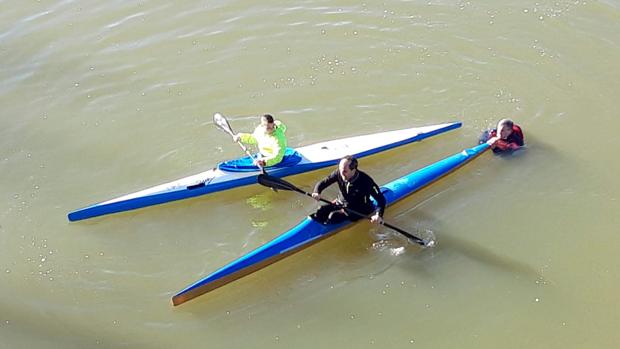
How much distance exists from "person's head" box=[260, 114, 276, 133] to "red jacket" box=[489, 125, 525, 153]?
259 centimetres

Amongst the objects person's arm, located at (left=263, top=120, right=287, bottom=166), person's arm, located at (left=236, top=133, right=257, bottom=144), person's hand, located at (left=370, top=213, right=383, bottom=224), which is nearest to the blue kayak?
person's hand, located at (left=370, top=213, right=383, bottom=224)

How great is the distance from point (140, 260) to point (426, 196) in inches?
124

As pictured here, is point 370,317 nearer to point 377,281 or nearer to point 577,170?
point 377,281

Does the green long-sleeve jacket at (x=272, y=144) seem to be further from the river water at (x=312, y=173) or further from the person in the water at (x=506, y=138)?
the person in the water at (x=506, y=138)

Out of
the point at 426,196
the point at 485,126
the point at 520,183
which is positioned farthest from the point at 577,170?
the point at 426,196

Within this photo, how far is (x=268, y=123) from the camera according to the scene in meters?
7.38

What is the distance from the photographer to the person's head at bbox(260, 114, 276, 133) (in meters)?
7.35

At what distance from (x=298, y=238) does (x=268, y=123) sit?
1.36m

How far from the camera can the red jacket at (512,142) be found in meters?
7.84

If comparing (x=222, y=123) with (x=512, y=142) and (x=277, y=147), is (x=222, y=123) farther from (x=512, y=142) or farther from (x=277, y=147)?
(x=512, y=142)

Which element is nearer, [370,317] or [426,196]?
[370,317]

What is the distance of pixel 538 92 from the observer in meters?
8.73

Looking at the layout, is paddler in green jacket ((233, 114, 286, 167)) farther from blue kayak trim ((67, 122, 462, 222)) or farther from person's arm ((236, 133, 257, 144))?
blue kayak trim ((67, 122, 462, 222))

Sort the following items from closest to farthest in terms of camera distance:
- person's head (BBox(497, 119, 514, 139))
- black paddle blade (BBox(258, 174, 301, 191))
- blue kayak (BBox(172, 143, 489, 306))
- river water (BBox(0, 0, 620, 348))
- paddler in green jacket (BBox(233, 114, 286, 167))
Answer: river water (BBox(0, 0, 620, 348))
blue kayak (BBox(172, 143, 489, 306))
black paddle blade (BBox(258, 174, 301, 191))
paddler in green jacket (BBox(233, 114, 286, 167))
person's head (BBox(497, 119, 514, 139))
